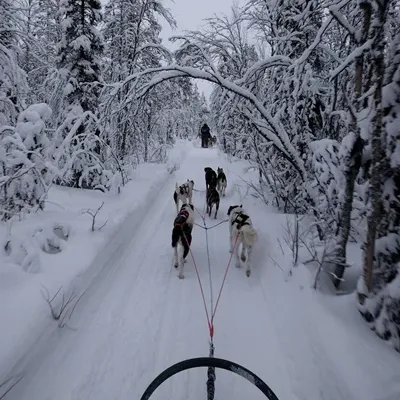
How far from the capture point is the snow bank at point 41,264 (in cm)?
310

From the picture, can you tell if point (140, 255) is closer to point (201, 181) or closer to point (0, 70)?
point (0, 70)

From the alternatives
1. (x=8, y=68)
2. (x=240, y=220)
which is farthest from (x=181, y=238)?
(x=8, y=68)

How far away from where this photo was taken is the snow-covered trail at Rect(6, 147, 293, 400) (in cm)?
291

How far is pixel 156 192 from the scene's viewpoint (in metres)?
11.3

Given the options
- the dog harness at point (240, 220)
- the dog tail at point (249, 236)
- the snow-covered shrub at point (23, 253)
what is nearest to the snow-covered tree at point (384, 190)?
the dog tail at point (249, 236)

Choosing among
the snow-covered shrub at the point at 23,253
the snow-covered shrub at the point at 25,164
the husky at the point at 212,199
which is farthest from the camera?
the husky at the point at 212,199

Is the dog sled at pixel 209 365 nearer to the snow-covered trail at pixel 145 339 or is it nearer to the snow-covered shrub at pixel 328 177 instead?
the snow-covered trail at pixel 145 339

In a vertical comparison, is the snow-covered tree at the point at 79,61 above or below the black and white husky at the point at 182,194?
above

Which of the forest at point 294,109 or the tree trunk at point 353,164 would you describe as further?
the tree trunk at point 353,164

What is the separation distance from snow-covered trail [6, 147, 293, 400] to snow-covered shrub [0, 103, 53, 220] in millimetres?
2294

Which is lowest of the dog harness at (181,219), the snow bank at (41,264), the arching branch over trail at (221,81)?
the snow bank at (41,264)

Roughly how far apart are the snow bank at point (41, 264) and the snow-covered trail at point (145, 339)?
0.21m

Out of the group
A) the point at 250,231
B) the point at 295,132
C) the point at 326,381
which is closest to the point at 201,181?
the point at 295,132

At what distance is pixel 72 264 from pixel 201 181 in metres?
10.3
